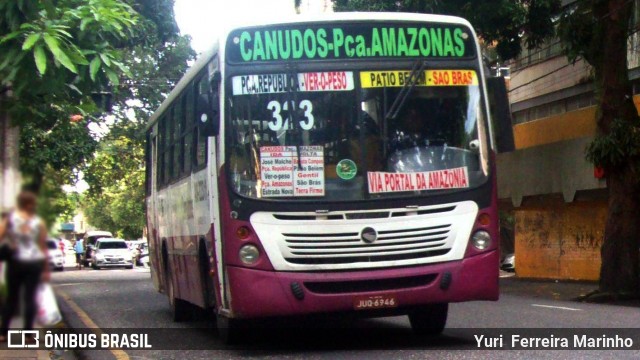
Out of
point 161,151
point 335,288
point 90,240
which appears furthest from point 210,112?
point 90,240

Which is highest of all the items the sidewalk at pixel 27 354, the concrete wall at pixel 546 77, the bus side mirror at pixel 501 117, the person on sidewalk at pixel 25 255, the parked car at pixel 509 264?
the concrete wall at pixel 546 77

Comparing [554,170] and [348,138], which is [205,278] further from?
[554,170]

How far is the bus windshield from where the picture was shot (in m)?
8.53

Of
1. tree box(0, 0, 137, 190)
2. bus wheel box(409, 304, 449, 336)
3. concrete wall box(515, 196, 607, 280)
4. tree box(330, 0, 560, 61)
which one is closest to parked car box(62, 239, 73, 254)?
tree box(0, 0, 137, 190)

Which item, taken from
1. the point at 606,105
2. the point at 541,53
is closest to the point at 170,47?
the point at 541,53

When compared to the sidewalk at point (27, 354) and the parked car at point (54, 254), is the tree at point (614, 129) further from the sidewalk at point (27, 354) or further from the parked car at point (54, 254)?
the parked car at point (54, 254)

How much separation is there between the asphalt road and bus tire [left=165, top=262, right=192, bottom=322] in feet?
0.57

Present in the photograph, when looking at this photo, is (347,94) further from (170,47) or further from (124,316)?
(170,47)

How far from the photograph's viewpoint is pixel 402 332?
36.3ft

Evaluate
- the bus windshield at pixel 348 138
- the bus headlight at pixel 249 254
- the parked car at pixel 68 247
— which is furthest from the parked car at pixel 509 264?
the parked car at pixel 68 247

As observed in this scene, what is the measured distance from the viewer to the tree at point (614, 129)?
61.2ft

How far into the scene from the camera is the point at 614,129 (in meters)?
18.7

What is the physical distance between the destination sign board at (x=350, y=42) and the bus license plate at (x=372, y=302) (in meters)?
2.19

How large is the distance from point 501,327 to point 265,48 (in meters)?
4.71
